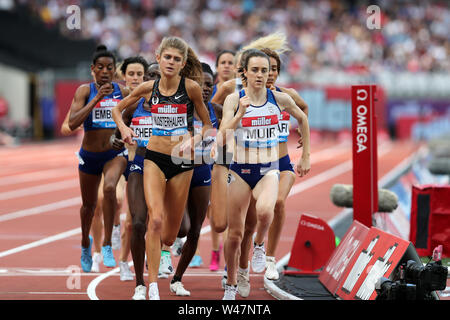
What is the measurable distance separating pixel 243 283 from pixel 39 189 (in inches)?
472

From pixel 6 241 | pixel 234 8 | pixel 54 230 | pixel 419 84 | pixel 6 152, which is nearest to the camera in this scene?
pixel 6 241

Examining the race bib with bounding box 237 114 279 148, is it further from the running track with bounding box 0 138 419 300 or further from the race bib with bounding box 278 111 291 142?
the running track with bounding box 0 138 419 300

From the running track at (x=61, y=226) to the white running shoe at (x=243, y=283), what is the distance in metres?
0.11

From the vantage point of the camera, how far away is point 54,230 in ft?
45.3

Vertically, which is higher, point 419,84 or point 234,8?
point 234,8

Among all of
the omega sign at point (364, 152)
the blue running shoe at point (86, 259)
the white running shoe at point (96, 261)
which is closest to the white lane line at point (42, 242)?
the white running shoe at point (96, 261)

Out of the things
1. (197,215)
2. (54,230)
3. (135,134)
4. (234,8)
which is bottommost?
(54,230)

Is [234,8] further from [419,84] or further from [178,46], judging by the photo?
[178,46]

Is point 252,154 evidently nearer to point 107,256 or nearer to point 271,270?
point 271,270

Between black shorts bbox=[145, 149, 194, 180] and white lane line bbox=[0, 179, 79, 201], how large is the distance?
10.7m

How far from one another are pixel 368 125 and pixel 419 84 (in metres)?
26.7

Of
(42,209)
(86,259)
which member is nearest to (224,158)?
(86,259)

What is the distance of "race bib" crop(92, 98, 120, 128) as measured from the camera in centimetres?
991
